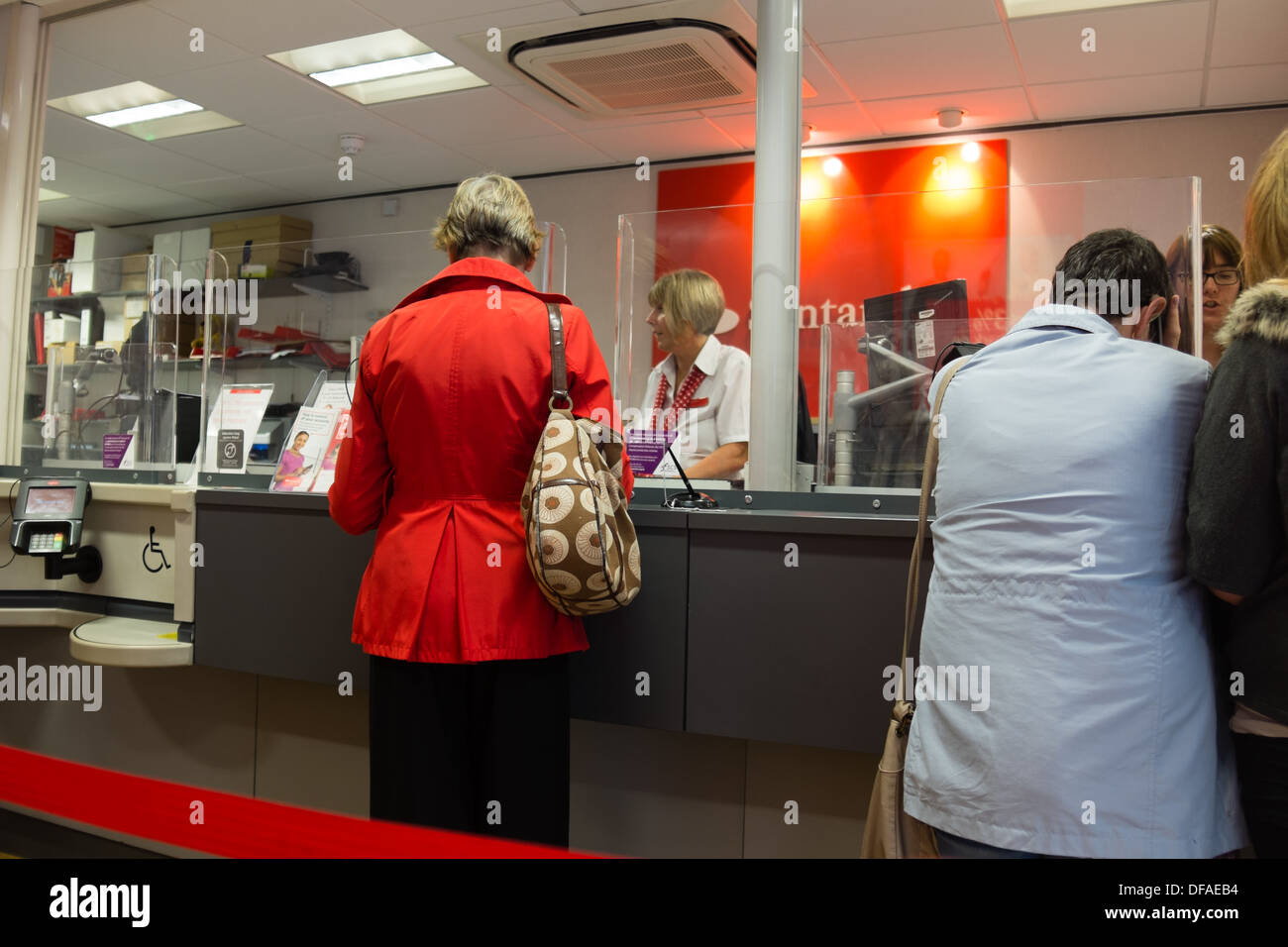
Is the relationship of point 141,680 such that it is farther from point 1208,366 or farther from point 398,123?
point 398,123

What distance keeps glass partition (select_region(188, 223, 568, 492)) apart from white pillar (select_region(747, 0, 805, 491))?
53cm

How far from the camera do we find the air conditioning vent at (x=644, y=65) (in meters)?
4.04

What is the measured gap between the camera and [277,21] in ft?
13.8

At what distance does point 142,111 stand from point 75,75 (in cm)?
58

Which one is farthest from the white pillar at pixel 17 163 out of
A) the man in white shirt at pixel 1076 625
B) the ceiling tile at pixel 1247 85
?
the ceiling tile at pixel 1247 85

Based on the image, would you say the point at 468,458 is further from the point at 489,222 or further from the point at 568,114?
the point at 568,114

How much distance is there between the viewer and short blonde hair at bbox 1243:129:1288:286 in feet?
3.86

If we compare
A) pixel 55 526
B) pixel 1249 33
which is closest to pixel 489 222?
pixel 55 526

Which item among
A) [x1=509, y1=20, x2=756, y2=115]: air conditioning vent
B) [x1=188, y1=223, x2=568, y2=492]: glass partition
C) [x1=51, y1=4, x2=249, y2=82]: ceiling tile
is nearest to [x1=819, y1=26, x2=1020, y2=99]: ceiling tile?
[x1=509, y1=20, x2=756, y2=115]: air conditioning vent

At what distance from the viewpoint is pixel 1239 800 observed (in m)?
1.17

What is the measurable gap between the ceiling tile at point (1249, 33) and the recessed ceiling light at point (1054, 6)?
1.10 ft

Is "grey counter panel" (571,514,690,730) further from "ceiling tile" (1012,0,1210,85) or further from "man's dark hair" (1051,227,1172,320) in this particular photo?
"ceiling tile" (1012,0,1210,85)

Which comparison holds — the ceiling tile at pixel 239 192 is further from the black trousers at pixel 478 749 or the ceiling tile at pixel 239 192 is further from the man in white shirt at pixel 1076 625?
the man in white shirt at pixel 1076 625
